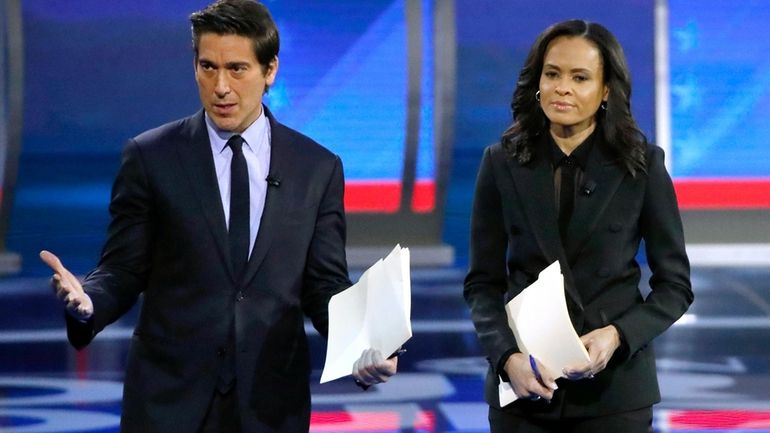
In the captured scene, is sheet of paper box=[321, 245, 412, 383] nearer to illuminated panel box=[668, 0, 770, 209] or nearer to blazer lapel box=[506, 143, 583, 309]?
blazer lapel box=[506, 143, 583, 309]

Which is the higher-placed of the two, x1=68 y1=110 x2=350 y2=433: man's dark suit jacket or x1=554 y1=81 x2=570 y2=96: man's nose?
x1=554 y1=81 x2=570 y2=96: man's nose

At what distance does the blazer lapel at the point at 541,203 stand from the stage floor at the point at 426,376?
83.9 inches

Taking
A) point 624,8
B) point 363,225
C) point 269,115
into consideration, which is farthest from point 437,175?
point 269,115

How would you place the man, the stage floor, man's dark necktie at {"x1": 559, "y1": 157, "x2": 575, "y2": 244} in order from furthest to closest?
the stage floor
man's dark necktie at {"x1": 559, "y1": 157, "x2": 575, "y2": 244}
the man

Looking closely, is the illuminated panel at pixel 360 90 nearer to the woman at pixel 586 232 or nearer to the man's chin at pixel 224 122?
the woman at pixel 586 232

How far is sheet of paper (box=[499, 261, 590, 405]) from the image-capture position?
88.4 inches

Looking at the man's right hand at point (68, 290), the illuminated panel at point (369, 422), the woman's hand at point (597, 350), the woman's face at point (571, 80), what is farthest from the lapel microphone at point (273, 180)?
the illuminated panel at point (369, 422)

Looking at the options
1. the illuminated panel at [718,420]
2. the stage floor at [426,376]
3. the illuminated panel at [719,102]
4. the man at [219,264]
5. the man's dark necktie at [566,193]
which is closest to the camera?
the man at [219,264]

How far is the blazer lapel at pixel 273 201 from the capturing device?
2.40 meters

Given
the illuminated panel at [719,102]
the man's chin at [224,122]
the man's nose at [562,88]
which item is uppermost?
the illuminated panel at [719,102]

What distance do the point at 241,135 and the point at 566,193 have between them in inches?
24.4

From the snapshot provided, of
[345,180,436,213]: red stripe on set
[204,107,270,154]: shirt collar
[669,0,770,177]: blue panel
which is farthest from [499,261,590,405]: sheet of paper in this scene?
[669,0,770,177]: blue panel

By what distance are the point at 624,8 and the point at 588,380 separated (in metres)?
7.67

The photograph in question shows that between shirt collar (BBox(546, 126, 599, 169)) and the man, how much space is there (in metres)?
0.46
